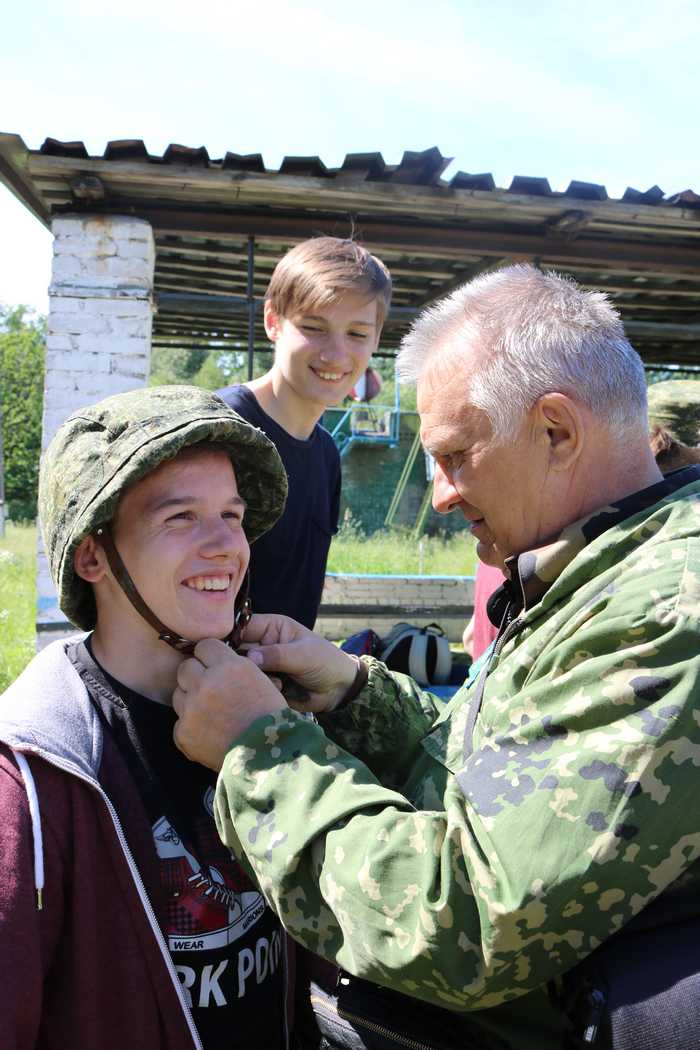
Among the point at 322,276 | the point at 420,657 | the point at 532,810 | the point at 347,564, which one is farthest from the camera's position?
the point at 347,564

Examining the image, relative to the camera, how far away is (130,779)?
155 centimetres

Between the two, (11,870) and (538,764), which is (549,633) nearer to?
(538,764)

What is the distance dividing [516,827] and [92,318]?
5.08 m

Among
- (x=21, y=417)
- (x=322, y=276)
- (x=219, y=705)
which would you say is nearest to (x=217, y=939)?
(x=219, y=705)

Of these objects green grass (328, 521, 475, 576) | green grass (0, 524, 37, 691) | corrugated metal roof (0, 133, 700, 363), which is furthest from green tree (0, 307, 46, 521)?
corrugated metal roof (0, 133, 700, 363)

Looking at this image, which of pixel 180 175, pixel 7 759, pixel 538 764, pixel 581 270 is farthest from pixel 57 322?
pixel 538 764

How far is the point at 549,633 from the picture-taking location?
1434mm

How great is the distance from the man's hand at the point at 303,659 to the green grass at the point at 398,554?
8735 millimetres

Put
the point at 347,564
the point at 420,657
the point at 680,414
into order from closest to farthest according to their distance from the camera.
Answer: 1. the point at 680,414
2. the point at 420,657
3. the point at 347,564

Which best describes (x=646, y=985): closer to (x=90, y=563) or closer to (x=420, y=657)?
(x=90, y=563)

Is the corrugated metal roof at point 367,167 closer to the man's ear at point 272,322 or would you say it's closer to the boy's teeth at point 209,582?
the man's ear at point 272,322

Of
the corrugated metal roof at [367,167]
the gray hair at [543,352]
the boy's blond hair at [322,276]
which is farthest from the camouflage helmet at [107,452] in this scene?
the corrugated metal roof at [367,167]

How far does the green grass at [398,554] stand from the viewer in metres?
11.9

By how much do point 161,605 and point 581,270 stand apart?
19.7 ft
